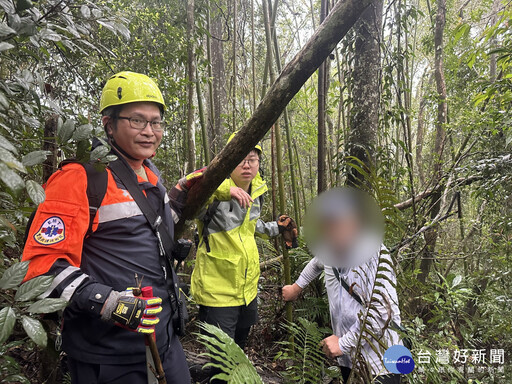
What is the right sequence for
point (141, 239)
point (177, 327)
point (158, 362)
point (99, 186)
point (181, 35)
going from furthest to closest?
point (181, 35)
point (177, 327)
point (141, 239)
point (99, 186)
point (158, 362)

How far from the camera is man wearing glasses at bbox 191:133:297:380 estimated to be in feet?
8.97

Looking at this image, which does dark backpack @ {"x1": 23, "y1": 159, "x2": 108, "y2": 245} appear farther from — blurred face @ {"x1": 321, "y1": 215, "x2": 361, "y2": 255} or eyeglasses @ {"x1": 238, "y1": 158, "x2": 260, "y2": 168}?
eyeglasses @ {"x1": 238, "y1": 158, "x2": 260, "y2": 168}

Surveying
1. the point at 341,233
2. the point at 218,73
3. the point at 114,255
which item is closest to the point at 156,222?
the point at 114,255

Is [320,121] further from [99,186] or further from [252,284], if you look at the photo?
[99,186]

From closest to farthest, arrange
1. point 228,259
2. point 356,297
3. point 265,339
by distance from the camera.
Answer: point 356,297, point 228,259, point 265,339

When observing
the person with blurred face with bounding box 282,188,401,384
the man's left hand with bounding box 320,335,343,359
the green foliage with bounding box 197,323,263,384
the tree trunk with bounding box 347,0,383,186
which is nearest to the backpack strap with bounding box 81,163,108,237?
the green foliage with bounding box 197,323,263,384

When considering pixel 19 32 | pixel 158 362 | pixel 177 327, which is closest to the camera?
pixel 19 32

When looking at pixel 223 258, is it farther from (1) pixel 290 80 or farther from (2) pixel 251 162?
(1) pixel 290 80

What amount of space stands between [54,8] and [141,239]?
1188mm

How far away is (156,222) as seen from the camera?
1.83 meters

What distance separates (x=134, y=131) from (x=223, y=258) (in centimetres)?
138

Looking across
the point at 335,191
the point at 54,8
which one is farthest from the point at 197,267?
the point at 54,8

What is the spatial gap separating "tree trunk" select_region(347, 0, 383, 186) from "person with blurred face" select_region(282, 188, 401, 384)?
1.38 metres

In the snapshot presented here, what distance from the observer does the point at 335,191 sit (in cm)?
165
